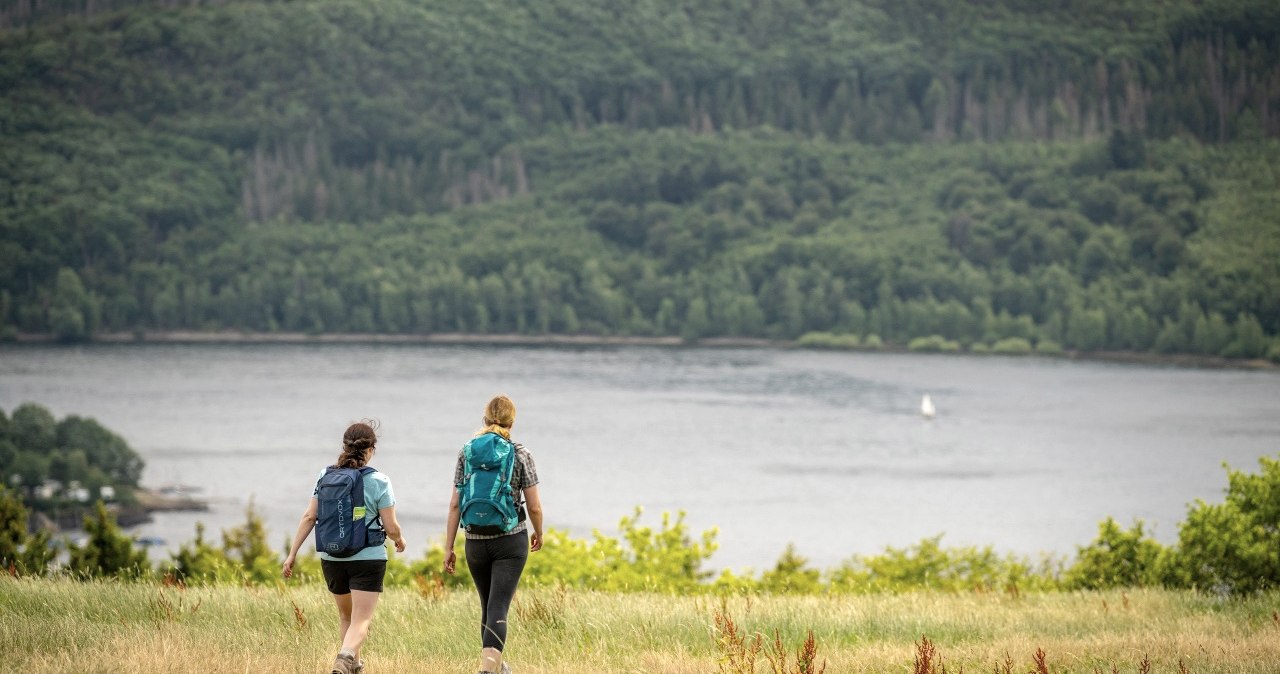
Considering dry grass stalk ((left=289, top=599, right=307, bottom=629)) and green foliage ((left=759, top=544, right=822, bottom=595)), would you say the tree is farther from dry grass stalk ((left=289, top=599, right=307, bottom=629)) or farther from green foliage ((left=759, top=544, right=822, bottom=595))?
dry grass stalk ((left=289, top=599, right=307, bottom=629))

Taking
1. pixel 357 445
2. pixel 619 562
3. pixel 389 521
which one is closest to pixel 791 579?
pixel 619 562

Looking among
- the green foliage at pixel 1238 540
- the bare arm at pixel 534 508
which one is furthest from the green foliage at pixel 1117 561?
the bare arm at pixel 534 508

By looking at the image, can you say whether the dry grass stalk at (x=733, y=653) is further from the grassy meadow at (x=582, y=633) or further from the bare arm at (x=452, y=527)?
the bare arm at (x=452, y=527)

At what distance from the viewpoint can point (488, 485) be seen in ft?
41.2

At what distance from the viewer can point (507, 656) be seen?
1406 centimetres

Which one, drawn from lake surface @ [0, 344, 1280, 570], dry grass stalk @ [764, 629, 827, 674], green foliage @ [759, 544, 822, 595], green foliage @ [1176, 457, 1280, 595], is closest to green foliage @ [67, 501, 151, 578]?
green foliage @ [759, 544, 822, 595]

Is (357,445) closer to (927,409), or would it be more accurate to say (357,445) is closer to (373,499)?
(373,499)

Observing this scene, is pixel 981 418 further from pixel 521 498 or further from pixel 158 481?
pixel 521 498

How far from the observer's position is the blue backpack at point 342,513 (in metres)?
12.4

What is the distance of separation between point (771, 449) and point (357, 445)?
12287cm

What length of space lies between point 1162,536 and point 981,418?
72369mm

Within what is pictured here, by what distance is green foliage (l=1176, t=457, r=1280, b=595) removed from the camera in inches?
966

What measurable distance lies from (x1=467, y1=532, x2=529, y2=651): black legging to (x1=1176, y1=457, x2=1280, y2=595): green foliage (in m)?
14.9

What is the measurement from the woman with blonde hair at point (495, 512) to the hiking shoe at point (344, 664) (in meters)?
1.00
